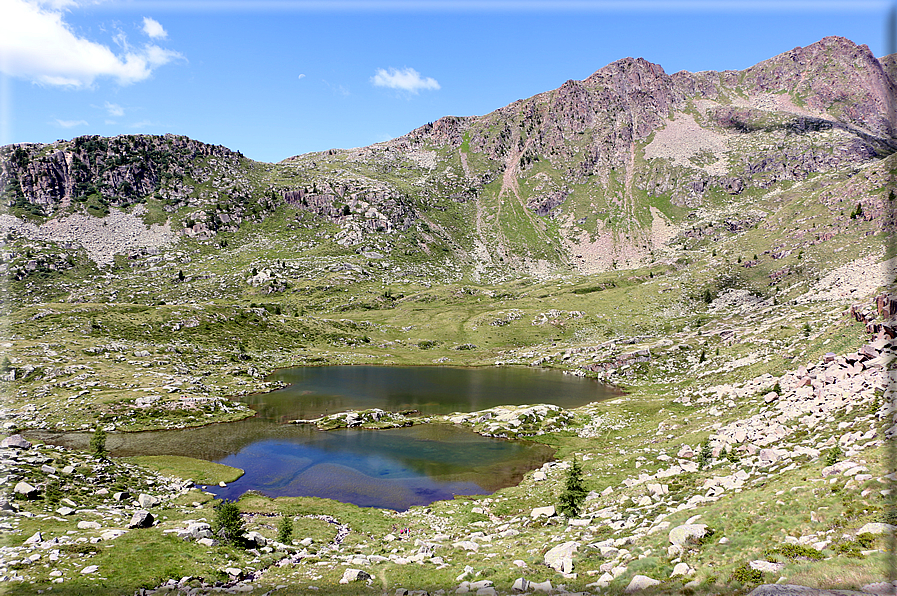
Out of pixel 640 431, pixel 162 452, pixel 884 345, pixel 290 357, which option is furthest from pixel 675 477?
pixel 290 357

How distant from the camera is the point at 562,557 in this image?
943 inches

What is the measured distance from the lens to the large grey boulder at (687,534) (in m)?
21.4

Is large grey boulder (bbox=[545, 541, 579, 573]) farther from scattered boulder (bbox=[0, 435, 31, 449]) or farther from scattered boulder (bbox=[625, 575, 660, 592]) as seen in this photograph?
→ scattered boulder (bbox=[0, 435, 31, 449])

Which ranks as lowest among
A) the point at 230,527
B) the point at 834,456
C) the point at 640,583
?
the point at 230,527

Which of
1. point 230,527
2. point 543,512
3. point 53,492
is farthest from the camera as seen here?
point 543,512

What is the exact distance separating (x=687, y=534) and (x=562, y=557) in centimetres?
666

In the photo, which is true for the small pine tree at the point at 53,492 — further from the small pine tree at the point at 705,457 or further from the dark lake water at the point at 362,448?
the small pine tree at the point at 705,457

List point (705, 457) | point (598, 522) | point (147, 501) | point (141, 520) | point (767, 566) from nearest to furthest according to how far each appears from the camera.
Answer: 1. point (767, 566)
2. point (598, 522)
3. point (141, 520)
4. point (705, 457)
5. point (147, 501)

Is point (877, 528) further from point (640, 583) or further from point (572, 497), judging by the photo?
point (572, 497)

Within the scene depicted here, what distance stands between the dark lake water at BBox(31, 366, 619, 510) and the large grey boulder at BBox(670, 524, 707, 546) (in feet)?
111

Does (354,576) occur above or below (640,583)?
below

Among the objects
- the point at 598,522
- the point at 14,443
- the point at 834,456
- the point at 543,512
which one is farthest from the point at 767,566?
the point at 14,443

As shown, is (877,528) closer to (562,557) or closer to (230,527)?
(562,557)

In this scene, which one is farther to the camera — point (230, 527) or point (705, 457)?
point (705, 457)
